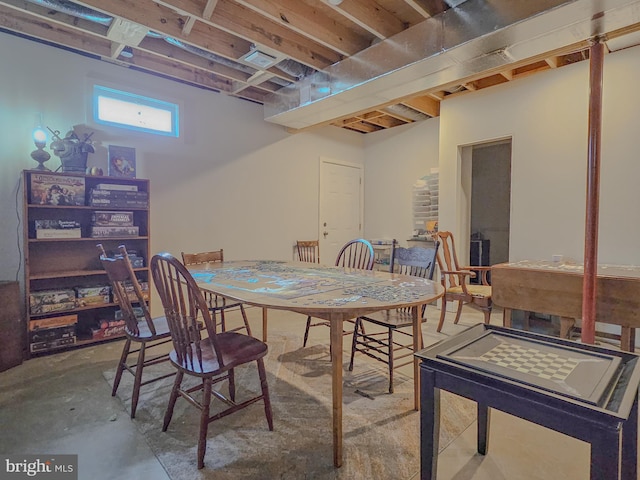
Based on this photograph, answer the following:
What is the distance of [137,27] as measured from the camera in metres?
2.72

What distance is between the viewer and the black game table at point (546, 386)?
93 centimetres

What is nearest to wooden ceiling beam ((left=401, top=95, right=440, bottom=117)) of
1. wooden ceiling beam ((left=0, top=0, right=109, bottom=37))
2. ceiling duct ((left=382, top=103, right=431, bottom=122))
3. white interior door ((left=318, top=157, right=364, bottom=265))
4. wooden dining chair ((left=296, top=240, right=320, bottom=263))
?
ceiling duct ((left=382, top=103, right=431, bottom=122))

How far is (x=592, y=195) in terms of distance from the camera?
8.64ft

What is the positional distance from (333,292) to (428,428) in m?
0.75

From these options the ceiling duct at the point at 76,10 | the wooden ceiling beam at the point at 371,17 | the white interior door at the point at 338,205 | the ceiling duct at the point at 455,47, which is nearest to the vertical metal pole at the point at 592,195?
the ceiling duct at the point at 455,47

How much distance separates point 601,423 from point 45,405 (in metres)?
2.78

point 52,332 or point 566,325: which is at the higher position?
point 566,325

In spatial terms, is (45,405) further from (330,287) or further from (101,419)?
(330,287)

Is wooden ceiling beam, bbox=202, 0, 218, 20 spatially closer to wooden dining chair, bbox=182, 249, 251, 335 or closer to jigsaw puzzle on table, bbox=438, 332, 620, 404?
wooden dining chair, bbox=182, 249, 251, 335

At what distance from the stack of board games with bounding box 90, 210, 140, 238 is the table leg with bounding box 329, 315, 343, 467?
261 centimetres

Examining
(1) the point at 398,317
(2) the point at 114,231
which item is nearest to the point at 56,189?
(2) the point at 114,231

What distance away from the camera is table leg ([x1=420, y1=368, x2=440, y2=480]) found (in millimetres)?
1282

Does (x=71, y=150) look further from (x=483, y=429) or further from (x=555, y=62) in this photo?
(x=555, y=62)

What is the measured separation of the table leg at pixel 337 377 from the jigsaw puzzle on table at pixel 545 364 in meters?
0.46
